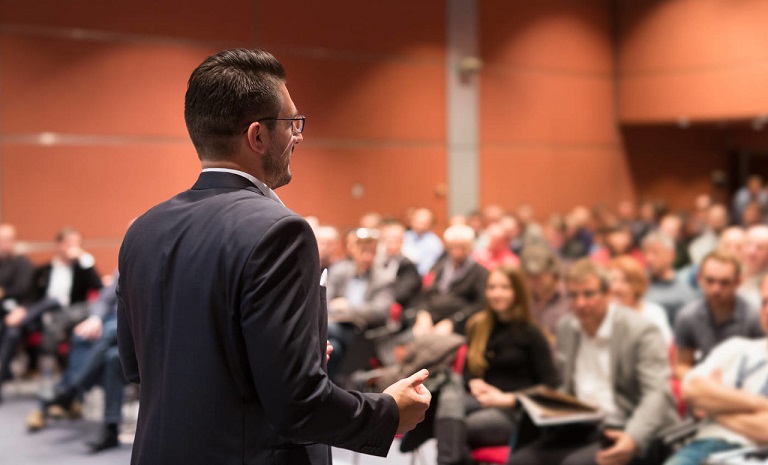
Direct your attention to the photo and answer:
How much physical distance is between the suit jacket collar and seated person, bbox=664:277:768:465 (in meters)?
2.74

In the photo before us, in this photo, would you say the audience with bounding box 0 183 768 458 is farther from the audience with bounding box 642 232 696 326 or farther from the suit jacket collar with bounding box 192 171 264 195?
the suit jacket collar with bounding box 192 171 264 195

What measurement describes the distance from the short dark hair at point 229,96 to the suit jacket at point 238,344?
7 cm

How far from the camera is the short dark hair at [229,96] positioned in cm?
140

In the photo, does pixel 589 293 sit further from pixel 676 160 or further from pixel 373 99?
pixel 676 160

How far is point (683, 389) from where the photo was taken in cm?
369

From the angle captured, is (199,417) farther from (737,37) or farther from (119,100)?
(737,37)

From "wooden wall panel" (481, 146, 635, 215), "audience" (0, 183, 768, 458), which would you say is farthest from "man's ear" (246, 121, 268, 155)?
"wooden wall panel" (481, 146, 635, 215)

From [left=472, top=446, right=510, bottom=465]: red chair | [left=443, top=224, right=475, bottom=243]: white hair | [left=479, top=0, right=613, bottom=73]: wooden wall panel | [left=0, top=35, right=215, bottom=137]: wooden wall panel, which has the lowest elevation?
[left=472, top=446, right=510, bottom=465]: red chair

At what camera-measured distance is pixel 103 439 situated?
4672 millimetres

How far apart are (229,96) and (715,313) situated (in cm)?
371

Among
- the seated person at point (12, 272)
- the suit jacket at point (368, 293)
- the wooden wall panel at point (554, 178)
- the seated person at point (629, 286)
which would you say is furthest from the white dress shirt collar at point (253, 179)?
the wooden wall panel at point (554, 178)

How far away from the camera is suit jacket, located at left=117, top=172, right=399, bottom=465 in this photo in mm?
1284

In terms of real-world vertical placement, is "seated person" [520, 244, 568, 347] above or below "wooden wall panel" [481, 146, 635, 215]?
below

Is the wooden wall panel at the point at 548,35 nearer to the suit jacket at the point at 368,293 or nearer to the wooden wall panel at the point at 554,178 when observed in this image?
the wooden wall panel at the point at 554,178
